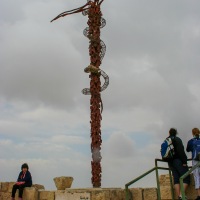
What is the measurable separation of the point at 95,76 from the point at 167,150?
12.2 ft

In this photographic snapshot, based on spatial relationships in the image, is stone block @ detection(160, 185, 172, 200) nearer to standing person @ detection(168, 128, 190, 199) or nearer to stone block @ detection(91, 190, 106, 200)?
standing person @ detection(168, 128, 190, 199)

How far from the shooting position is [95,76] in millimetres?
9680

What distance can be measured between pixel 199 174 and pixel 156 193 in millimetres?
1378

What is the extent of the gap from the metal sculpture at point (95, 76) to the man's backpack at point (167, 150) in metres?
2.55

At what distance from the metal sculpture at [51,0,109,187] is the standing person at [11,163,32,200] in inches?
71.1

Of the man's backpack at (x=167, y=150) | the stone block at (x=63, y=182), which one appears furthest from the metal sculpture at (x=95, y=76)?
the man's backpack at (x=167, y=150)

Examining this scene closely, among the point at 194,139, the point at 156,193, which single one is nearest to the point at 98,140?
the point at 156,193

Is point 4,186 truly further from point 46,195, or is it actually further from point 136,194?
point 136,194

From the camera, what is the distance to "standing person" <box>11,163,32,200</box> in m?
8.98

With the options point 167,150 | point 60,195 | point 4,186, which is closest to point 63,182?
point 60,195

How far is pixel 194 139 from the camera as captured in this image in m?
6.72

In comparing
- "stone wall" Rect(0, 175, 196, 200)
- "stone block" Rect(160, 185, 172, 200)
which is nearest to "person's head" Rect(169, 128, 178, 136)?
"stone wall" Rect(0, 175, 196, 200)

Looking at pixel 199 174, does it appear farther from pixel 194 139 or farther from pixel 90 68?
pixel 90 68

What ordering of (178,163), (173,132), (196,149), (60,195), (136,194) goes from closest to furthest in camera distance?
(196,149) → (178,163) → (173,132) → (136,194) → (60,195)
